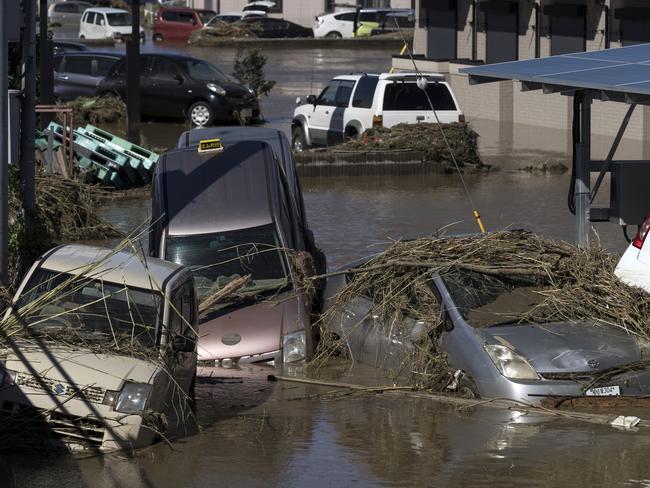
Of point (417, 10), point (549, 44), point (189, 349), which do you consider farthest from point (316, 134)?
Result: point (189, 349)

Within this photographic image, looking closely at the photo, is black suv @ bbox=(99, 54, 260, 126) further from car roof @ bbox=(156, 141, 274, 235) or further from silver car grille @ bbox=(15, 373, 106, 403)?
silver car grille @ bbox=(15, 373, 106, 403)

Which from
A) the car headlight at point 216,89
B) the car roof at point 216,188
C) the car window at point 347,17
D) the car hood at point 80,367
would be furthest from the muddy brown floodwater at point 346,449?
the car window at point 347,17

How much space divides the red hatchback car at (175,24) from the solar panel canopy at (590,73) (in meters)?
51.4

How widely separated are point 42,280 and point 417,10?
31.2 m

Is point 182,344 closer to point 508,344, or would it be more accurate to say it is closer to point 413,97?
point 508,344

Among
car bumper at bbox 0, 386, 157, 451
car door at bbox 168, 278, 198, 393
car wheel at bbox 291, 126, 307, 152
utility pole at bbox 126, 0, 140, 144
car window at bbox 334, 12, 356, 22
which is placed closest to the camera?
car bumper at bbox 0, 386, 157, 451

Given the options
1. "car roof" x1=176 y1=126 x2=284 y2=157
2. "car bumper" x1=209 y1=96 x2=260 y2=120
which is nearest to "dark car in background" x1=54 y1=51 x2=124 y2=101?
"car bumper" x1=209 y1=96 x2=260 y2=120

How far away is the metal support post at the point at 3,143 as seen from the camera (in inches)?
427

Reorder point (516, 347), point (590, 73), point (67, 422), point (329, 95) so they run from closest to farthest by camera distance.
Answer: point (67, 422) < point (516, 347) < point (590, 73) < point (329, 95)

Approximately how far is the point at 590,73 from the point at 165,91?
21.5 metres

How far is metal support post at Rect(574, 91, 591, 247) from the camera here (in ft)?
45.3

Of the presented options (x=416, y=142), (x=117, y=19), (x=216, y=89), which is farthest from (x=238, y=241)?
(x=117, y=19)

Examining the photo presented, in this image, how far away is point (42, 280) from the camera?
10.2 m

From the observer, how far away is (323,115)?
27.6 m
